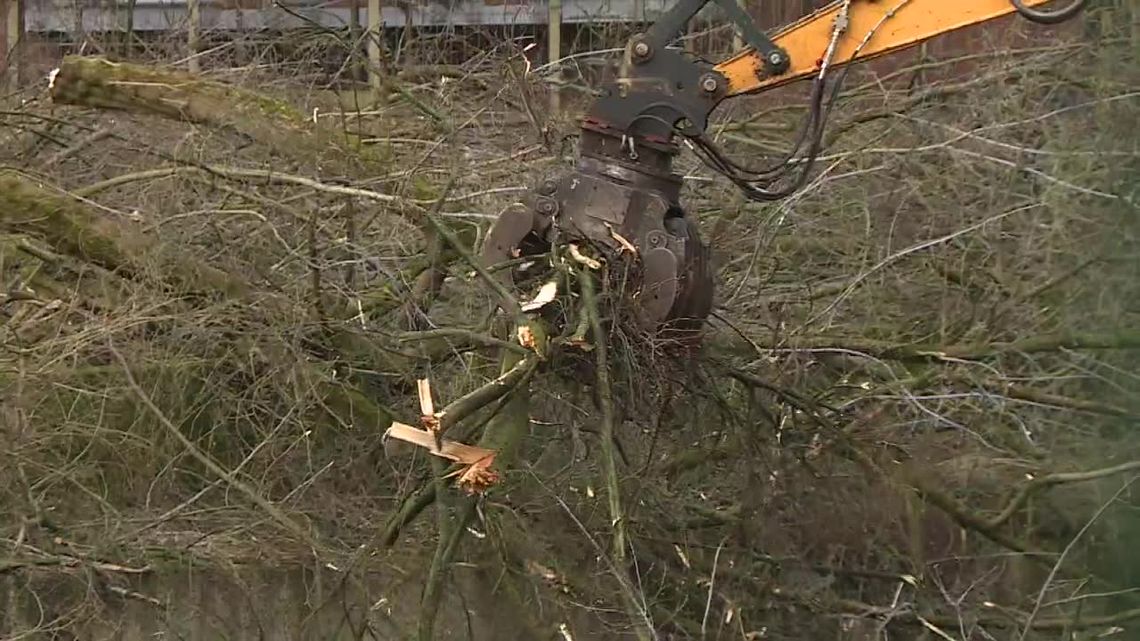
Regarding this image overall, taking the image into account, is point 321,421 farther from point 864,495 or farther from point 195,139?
point 864,495

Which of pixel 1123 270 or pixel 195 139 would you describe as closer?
pixel 1123 270

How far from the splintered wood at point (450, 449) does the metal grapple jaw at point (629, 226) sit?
552 mm

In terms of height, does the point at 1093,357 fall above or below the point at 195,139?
below

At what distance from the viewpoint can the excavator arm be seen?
11.7 ft

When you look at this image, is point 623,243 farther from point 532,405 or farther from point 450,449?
point 532,405

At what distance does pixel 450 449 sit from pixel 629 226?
800mm

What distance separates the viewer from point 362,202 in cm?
539

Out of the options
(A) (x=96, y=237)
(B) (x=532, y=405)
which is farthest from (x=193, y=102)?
(B) (x=532, y=405)

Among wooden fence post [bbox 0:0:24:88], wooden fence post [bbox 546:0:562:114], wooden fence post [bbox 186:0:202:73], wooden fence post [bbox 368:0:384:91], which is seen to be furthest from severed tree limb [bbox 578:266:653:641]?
wooden fence post [bbox 0:0:24:88]

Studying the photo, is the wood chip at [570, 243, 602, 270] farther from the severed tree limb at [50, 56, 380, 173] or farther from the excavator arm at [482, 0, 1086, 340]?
the severed tree limb at [50, 56, 380, 173]

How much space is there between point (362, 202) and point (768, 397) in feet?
5.49

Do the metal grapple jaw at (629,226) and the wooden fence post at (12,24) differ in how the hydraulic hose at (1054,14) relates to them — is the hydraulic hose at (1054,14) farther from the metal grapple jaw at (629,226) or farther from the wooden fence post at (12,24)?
the wooden fence post at (12,24)

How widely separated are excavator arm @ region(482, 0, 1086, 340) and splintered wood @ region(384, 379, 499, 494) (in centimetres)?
56

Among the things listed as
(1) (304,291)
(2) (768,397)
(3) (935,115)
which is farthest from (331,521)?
(3) (935,115)
